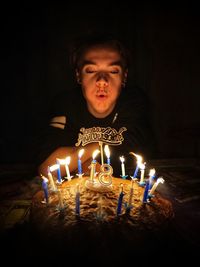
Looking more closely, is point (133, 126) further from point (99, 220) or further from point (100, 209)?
point (99, 220)

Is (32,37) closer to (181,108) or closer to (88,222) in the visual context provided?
(181,108)

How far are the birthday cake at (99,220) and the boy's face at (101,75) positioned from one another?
1867mm

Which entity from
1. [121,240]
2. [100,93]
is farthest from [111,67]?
[121,240]

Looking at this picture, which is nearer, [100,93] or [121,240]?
[121,240]

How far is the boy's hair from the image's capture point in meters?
4.62

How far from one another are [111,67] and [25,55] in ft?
7.96

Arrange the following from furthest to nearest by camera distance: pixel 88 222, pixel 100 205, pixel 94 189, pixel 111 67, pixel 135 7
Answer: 1. pixel 135 7
2. pixel 111 67
3. pixel 94 189
4. pixel 100 205
5. pixel 88 222

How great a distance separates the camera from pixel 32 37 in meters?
5.84

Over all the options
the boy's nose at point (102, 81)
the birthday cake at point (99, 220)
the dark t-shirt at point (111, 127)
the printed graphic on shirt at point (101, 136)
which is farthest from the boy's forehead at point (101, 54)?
the birthday cake at point (99, 220)

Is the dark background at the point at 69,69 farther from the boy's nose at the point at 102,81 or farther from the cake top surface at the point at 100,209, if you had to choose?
the cake top surface at the point at 100,209

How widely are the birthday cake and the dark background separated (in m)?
3.40

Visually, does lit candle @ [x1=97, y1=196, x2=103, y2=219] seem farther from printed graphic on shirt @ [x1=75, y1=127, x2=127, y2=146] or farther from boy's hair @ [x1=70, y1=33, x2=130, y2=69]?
boy's hair @ [x1=70, y1=33, x2=130, y2=69]

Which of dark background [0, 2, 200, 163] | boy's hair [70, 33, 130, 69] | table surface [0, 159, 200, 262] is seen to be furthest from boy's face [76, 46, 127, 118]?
table surface [0, 159, 200, 262]

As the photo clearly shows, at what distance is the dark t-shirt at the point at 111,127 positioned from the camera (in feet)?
16.0
